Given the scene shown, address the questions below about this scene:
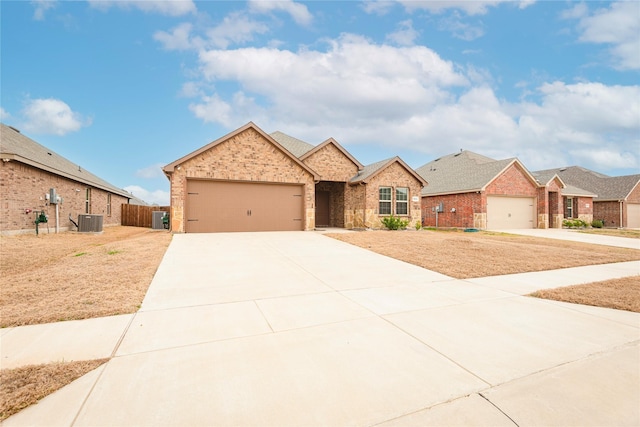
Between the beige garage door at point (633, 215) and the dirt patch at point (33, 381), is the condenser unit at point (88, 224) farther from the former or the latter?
the beige garage door at point (633, 215)

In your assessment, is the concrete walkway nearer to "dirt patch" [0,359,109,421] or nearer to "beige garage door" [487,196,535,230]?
"dirt patch" [0,359,109,421]

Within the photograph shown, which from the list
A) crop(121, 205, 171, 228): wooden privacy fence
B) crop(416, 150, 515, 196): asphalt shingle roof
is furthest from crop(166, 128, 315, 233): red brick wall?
crop(416, 150, 515, 196): asphalt shingle roof

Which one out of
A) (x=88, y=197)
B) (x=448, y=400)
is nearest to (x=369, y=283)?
(x=448, y=400)

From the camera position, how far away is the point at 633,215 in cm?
2747

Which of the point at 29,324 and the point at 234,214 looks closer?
the point at 29,324

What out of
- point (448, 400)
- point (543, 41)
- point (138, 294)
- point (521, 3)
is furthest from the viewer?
point (543, 41)

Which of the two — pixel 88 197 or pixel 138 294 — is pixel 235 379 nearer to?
pixel 138 294

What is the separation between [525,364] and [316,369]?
202 cm

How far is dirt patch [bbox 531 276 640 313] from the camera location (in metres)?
4.56

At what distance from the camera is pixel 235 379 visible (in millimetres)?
2389

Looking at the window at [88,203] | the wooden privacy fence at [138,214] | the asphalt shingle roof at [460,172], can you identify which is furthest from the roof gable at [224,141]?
the asphalt shingle roof at [460,172]

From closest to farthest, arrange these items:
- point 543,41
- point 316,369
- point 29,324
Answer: point 316,369
point 29,324
point 543,41

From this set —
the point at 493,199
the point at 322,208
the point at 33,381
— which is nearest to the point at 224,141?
the point at 322,208

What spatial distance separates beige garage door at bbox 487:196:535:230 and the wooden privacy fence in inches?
967
